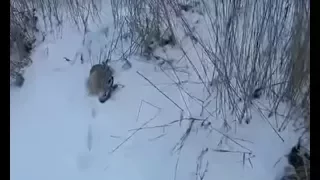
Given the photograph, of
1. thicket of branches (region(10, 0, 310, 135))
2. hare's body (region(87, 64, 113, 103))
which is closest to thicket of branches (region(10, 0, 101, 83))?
thicket of branches (region(10, 0, 310, 135))

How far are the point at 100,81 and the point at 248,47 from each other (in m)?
0.40

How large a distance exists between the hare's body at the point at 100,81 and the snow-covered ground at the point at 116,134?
0.05ft

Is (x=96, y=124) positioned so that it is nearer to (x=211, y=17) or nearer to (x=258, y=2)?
(x=211, y=17)

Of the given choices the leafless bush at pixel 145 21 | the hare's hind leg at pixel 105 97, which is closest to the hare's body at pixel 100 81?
the hare's hind leg at pixel 105 97

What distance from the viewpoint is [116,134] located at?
1.26 metres

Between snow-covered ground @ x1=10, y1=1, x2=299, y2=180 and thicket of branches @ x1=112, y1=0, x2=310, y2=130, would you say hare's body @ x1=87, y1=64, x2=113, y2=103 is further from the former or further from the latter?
thicket of branches @ x1=112, y1=0, x2=310, y2=130

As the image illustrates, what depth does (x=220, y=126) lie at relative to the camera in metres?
1.23

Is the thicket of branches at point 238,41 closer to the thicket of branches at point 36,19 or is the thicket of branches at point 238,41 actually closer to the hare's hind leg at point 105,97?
the thicket of branches at point 36,19

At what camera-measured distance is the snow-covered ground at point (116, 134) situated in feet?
4.02

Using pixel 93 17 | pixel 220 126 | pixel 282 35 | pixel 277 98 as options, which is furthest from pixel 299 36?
pixel 93 17

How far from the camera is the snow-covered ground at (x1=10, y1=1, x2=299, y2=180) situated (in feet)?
4.02

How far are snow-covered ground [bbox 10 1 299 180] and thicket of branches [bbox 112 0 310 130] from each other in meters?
0.06

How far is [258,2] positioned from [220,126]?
1.10 ft
